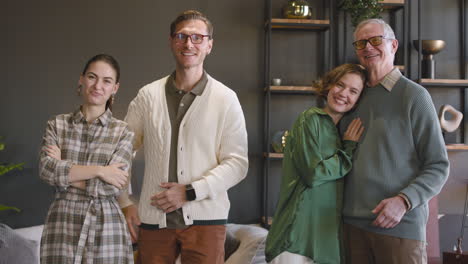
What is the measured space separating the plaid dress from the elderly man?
0.91 m

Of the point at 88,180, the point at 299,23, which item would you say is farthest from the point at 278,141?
the point at 88,180

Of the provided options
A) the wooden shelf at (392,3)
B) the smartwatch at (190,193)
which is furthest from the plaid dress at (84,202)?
the wooden shelf at (392,3)

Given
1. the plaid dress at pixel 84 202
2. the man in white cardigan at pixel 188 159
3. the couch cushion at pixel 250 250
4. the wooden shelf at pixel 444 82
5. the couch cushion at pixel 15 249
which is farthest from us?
the wooden shelf at pixel 444 82

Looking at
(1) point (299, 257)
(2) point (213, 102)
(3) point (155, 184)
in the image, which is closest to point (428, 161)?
(1) point (299, 257)

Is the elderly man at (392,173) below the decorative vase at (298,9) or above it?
below

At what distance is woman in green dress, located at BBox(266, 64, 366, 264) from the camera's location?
198 centimetres

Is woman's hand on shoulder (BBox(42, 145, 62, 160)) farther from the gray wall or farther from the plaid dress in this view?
the gray wall

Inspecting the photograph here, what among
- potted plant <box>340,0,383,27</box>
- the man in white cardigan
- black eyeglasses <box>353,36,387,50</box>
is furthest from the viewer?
potted plant <box>340,0,383,27</box>

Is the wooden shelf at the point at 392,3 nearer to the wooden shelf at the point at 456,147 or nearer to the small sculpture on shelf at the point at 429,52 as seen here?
the small sculpture on shelf at the point at 429,52

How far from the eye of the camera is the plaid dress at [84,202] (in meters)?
1.84

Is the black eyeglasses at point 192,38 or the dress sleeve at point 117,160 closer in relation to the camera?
the dress sleeve at point 117,160

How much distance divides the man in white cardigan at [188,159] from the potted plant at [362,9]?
2.29 m

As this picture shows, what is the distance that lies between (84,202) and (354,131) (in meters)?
1.08

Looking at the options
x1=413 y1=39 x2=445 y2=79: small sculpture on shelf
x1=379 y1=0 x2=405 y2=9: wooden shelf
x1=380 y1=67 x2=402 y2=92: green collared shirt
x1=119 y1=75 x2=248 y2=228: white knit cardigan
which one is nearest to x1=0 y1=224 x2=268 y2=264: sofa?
x1=119 y1=75 x2=248 y2=228: white knit cardigan
